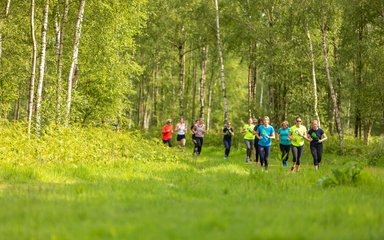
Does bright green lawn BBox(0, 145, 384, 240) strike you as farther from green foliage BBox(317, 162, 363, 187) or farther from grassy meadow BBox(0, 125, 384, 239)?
green foliage BBox(317, 162, 363, 187)

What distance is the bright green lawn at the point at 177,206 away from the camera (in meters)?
5.34

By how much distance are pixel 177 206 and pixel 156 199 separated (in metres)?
0.77

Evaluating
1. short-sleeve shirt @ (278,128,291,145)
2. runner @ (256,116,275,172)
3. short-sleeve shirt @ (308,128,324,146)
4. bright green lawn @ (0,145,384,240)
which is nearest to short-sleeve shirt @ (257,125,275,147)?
runner @ (256,116,275,172)

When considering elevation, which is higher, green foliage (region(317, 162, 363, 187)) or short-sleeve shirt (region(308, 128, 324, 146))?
short-sleeve shirt (region(308, 128, 324, 146))

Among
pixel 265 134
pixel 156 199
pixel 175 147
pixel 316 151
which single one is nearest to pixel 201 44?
pixel 175 147

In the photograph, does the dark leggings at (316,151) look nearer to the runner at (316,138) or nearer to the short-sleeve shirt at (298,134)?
the runner at (316,138)

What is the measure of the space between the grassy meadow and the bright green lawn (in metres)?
0.02

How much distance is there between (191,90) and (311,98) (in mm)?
26574

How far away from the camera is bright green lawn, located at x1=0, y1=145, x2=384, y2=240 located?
5.34m

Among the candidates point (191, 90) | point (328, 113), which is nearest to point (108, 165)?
point (328, 113)

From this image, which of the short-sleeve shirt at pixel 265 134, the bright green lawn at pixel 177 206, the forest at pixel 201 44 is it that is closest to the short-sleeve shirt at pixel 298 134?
the short-sleeve shirt at pixel 265 134

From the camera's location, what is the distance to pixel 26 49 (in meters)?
27.8

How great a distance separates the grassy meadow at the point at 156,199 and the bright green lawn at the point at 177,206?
0.02m

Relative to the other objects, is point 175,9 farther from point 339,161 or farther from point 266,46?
point 339,161
